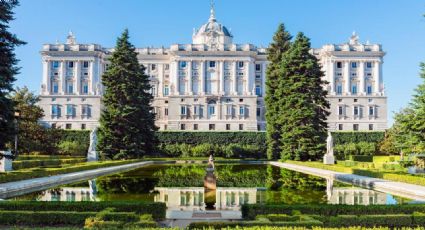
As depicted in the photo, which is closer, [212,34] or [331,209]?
[331,209]

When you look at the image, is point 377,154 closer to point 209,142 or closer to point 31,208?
point 209,142

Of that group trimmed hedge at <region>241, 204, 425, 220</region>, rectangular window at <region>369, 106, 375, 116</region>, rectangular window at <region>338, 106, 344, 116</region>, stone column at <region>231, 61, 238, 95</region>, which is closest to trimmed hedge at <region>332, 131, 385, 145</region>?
rectangular window at <region>338, 106, 344, 116</region>

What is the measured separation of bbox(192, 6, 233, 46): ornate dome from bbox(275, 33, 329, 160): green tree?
36.9 meters

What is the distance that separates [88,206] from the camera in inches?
444

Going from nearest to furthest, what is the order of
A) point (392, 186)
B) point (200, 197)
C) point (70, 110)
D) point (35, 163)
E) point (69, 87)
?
point (200, 197)
point (392, 186)
point (35, 163)
point (70, 110)
point (69, 87)

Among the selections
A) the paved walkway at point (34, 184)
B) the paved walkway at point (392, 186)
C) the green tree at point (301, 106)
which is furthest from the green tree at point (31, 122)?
the paved walkway at point (392, 186)

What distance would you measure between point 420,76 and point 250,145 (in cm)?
3300

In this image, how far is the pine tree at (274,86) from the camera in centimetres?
4456

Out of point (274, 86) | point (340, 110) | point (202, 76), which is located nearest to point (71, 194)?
point (274, 86)

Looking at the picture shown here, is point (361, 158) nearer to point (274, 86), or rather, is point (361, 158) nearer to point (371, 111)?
point (274, 86)

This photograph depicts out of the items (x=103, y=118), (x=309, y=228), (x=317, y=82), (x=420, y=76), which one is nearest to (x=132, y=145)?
(x=103, y=118)

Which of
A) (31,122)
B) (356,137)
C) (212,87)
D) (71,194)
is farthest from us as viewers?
(212,87)

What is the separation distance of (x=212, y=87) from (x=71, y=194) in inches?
2303

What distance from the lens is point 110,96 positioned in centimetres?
4206
